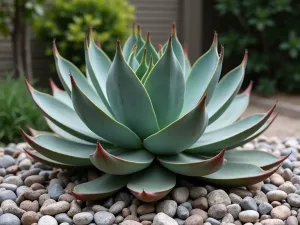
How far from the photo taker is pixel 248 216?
4.19 ft

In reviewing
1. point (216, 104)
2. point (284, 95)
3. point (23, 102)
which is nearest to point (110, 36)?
point (23, 102)

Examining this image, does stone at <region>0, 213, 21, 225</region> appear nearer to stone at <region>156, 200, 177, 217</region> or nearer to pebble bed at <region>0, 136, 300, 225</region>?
pebble bed at <region>0, 136, 300, 225</region>

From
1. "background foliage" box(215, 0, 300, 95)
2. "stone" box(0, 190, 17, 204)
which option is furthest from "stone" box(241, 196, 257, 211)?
"background foliage" box(215, 0, 300, 95)

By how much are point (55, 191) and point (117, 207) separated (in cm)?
25

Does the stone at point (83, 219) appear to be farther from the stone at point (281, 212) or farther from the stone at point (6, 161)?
the stone at point (6, 161)

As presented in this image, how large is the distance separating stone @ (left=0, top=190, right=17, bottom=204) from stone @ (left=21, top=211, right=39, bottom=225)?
183 millimetres

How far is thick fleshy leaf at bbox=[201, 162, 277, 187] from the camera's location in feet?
4.43

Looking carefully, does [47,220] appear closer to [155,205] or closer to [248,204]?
[155,205]

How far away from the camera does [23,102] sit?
3189mm

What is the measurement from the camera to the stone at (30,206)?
136cm

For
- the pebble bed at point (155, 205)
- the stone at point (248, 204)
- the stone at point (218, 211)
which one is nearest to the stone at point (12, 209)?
the pebble bed at point (155, 205)

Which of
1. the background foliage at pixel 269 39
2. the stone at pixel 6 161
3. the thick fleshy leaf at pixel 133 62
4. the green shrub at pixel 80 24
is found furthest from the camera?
the background foliage at pixel 269 39

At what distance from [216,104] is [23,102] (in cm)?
194

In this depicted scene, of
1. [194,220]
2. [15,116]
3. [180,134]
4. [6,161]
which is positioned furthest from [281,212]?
[15,116]
